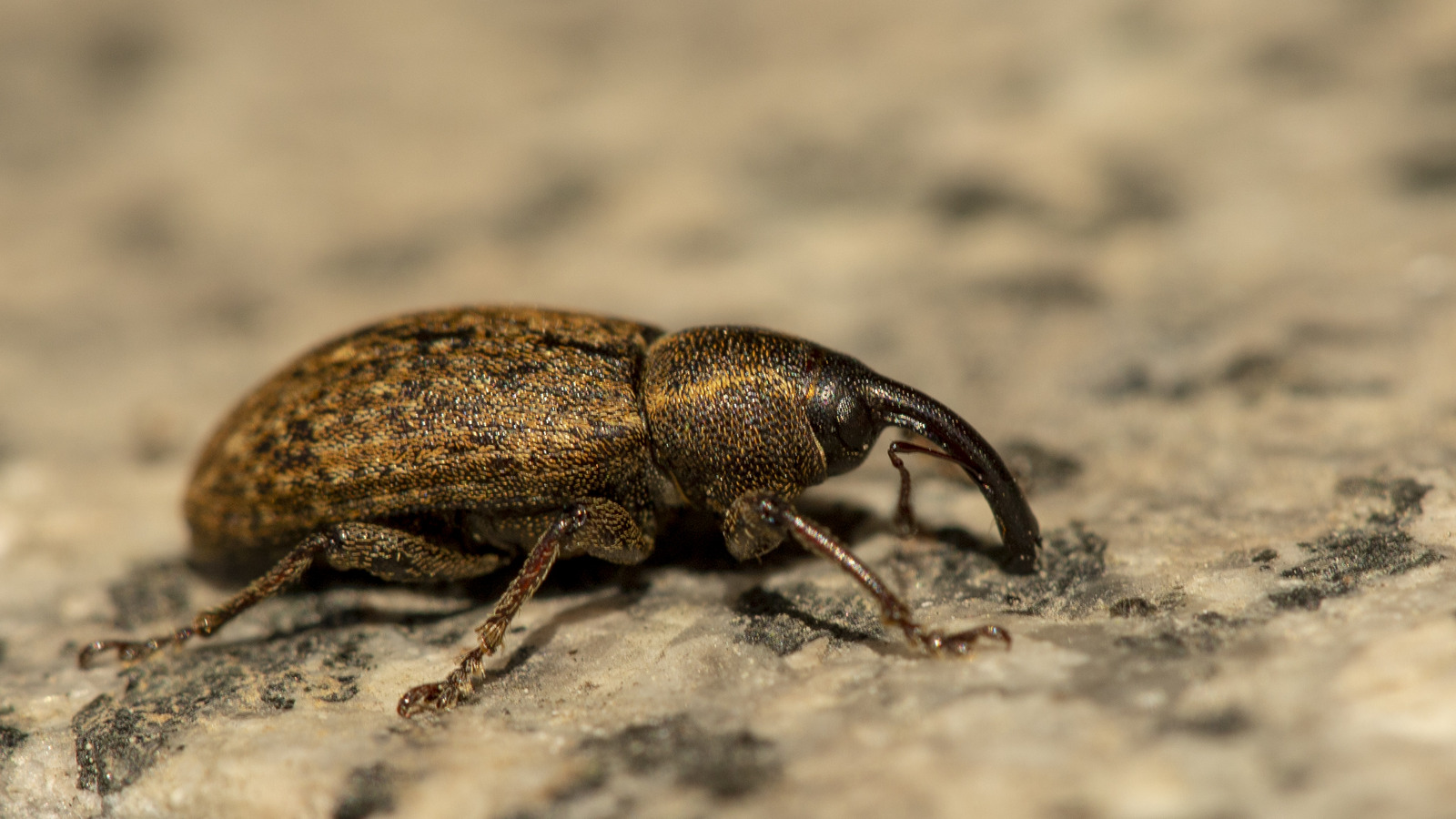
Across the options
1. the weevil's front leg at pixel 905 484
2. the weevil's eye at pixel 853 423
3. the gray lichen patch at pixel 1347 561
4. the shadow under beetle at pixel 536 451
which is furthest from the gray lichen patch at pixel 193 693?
the gray lichen patch at pixel 1347 561

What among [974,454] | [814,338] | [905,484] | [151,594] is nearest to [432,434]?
[151,594]

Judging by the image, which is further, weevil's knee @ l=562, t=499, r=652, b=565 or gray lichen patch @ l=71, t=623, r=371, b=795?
weevil's knee @ l=562, t=499, r=652, b=565

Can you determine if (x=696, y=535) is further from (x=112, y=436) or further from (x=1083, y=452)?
(x=112, y=436)

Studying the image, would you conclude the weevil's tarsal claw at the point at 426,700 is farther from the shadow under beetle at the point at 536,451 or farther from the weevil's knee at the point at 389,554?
the weevil's knee at the point at 389,554

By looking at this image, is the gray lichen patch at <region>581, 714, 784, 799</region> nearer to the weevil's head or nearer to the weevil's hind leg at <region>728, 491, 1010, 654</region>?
the weevil's hind leg at <region>728, 491, 1010, 654</region>

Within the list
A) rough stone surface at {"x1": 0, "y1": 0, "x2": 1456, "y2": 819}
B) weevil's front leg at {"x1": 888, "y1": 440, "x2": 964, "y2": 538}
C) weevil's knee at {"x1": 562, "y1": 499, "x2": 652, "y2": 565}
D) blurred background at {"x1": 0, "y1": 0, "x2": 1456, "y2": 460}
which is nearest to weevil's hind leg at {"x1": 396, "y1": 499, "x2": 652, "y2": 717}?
weevil's knee at {"x1": 562, "y1": 499, "x2": 652, "y2": 565}

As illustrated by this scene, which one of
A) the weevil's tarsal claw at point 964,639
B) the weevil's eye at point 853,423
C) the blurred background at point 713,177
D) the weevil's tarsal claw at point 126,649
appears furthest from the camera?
the blurred background at point 713,177
